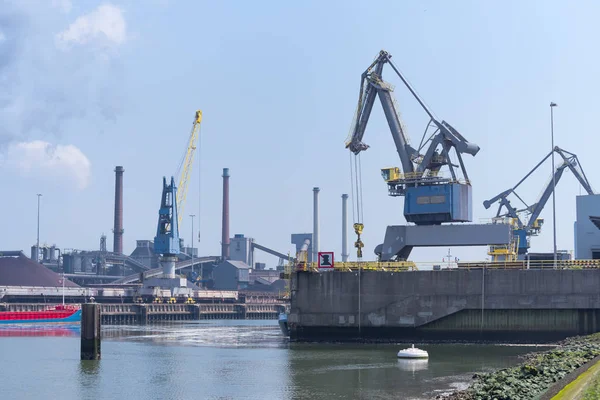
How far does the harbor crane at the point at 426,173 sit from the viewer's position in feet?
230

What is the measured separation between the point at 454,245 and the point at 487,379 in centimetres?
3361

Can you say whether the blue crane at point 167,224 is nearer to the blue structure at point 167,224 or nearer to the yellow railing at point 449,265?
the blue structure at point 167,224

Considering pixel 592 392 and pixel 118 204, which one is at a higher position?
pixel 118 204

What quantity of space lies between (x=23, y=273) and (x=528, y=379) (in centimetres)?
15030

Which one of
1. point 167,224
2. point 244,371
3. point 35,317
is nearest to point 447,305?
point 244,371

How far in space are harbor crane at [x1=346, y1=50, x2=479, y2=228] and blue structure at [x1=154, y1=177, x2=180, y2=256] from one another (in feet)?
290

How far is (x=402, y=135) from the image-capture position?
74688mm

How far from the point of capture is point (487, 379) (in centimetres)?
3722

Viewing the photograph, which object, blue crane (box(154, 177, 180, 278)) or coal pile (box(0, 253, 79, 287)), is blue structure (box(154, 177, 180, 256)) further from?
coal pile (box(0, 253, 79, 287))

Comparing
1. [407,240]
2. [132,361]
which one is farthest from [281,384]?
[407,240]

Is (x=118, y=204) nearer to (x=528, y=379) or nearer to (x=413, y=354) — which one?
(x=413, y=354)

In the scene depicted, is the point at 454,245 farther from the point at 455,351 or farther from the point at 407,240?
the point at 455,351

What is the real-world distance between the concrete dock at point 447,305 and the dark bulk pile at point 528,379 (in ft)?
55.6

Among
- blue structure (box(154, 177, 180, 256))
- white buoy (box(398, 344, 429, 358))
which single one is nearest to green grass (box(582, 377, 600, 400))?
white buoy (box(398, 344, 429, 358))
